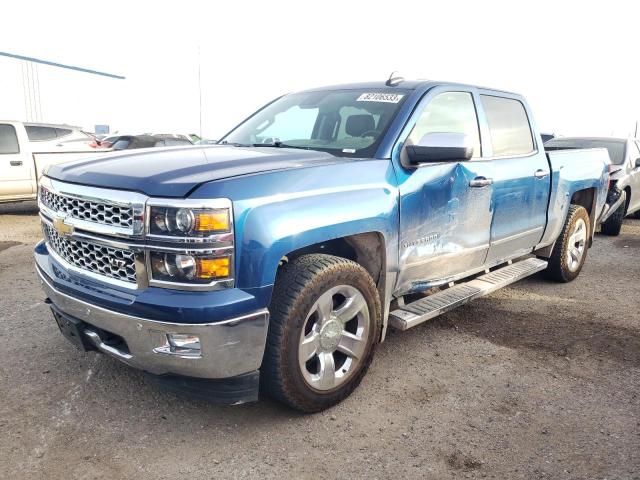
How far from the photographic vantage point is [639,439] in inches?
107

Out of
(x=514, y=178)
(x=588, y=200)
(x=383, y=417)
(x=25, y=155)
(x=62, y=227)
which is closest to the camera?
(x=62, y=227)

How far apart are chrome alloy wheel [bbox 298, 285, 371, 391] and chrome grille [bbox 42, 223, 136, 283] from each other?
2.97ft

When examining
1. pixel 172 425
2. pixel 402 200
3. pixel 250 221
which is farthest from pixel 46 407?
pixel 402 200

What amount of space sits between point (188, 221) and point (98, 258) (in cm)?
63

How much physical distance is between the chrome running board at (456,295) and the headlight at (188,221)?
58.0 inches

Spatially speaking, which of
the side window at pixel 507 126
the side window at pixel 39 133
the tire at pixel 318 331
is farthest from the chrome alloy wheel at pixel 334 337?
the side window at pixel 39 133

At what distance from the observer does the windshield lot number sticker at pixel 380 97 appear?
3.58 metres

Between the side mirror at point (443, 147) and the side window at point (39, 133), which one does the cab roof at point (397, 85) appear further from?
the side window at point (39, 133)

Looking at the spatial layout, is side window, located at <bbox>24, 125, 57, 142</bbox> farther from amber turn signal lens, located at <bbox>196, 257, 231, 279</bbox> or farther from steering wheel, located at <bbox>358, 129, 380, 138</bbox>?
amber turn signal lens, located at <bbox>196, 257, 231, 279</bbox>

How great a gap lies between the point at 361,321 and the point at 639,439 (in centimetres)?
153

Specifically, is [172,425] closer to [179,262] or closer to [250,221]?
[179,262]

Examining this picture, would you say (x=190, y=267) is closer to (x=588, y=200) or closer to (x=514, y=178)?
(x=514, y=178)

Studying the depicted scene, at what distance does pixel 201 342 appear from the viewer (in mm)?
2395

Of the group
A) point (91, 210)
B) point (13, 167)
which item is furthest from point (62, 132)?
point (91, 210)
